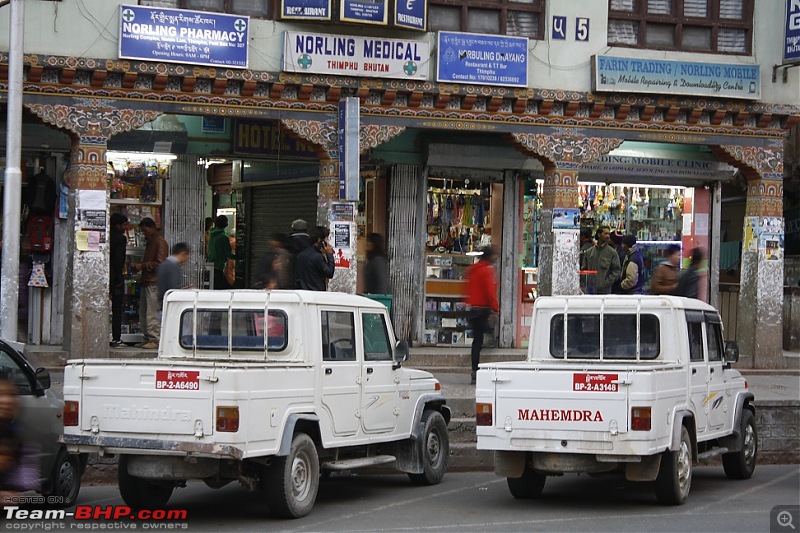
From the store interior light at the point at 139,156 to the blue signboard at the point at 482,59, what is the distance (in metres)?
4.57

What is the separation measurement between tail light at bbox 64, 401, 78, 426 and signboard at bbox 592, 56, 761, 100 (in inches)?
456

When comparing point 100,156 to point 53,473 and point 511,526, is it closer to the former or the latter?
point 53,473

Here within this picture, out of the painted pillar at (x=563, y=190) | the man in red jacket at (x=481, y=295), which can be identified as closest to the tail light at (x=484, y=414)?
the man in red jacket at (x=481, y=295)

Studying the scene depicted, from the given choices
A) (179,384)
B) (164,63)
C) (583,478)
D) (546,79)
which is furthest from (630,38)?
(179,384)

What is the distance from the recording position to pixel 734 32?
20.2 metres

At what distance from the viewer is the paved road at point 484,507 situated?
1013cm

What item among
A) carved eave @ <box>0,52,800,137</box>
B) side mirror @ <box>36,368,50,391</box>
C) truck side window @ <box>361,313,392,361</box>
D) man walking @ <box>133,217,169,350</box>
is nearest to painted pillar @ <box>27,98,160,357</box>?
carved eave @ <box>0,52,800,137</box>

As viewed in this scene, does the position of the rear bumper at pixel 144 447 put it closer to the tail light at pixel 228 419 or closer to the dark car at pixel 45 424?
the tail light at pixel 228 419

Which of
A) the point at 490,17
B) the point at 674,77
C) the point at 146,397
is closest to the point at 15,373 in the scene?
the point at 146,397

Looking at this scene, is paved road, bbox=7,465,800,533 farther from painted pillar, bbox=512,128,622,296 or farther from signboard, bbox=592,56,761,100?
signboard, bbox=592,56,761,100

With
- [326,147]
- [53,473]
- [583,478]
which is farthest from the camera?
[326,147]

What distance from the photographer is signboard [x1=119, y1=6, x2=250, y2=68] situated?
1706cm

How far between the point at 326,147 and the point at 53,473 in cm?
876

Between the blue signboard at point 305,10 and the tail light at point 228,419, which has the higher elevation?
the blue signboard at point 305,10
